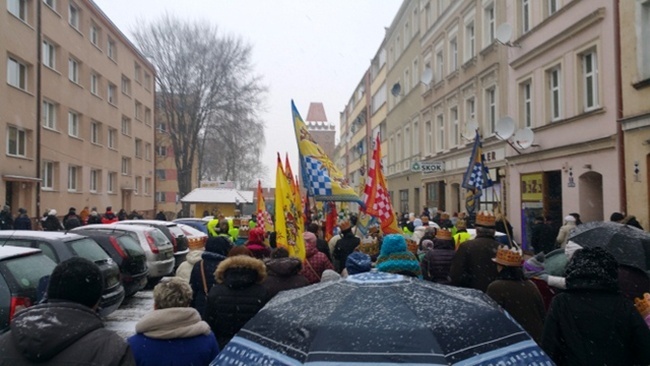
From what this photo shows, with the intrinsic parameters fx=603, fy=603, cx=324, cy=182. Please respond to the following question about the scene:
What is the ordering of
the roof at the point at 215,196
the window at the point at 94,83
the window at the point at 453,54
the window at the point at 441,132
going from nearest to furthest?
1. the window at the point at 453,54
2. the window at the point at 441,132
3. the window at the point at 94,83
4. the roof at the point at 215,196

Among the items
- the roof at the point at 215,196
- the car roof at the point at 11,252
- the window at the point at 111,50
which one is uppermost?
the window at the point at 111,50

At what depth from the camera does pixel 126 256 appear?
11.2m

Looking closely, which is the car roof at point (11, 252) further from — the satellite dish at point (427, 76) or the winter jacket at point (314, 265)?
the satellite dish at point (427, 76)

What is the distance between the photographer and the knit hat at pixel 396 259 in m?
4.87

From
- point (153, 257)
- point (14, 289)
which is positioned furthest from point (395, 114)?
point (14, 289)

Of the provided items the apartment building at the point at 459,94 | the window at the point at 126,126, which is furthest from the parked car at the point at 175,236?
the window at the point at 126,126

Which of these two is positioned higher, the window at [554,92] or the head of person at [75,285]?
the window at [554,92]

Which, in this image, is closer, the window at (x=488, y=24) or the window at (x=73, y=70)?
the window at (x=488, y=24)

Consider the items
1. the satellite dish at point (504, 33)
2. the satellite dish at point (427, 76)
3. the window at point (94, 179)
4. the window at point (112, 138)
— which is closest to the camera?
the satellite dish at point (504, 33)

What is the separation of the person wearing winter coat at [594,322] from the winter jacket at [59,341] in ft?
8.34

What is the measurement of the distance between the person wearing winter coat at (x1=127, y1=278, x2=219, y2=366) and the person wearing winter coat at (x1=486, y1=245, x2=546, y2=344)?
219cm

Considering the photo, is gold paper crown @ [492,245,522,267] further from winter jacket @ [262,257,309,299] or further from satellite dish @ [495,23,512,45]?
satellite dish @ [495,23,512,45]

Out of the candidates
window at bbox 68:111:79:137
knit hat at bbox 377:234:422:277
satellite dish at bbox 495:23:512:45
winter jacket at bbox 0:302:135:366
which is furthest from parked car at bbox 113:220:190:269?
window at bbox 68:111:79:137

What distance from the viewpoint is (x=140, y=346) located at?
3455mm
